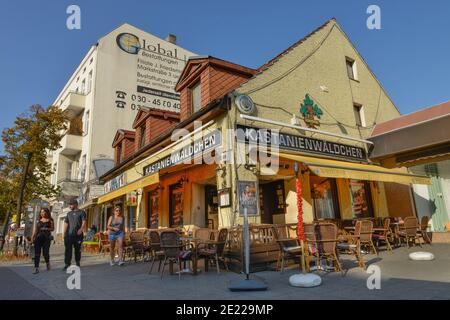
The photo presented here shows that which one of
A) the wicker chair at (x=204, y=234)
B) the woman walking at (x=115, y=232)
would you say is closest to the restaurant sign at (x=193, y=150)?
the wicker chair at (x=204, y=234)

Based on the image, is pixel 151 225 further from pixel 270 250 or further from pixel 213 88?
pixel 270 250

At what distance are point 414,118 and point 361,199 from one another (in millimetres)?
3642

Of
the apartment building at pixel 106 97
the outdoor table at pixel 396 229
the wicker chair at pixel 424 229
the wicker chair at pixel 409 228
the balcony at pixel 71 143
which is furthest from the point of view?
the balcony at pixel 71 143

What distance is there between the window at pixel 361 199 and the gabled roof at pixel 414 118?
7.74 ft

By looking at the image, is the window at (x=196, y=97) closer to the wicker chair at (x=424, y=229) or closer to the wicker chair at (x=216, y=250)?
the wicker chair at (x=216, y=250)

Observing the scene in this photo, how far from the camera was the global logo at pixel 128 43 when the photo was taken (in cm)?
2431

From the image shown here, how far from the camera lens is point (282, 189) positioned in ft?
34.9

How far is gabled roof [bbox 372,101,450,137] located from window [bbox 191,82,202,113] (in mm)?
7610

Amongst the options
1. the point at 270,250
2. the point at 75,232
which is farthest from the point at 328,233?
the point at 75,232

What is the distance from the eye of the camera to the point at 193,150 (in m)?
10.1

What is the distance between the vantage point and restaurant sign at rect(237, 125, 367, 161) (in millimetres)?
9055

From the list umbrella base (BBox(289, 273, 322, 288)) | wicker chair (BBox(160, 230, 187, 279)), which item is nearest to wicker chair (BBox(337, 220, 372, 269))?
umbrella base (BBox(289, 273, 322, 288))

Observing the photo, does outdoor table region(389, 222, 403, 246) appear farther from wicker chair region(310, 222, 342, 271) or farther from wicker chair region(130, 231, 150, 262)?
wicker chair region(130, 231, 150, 262)
